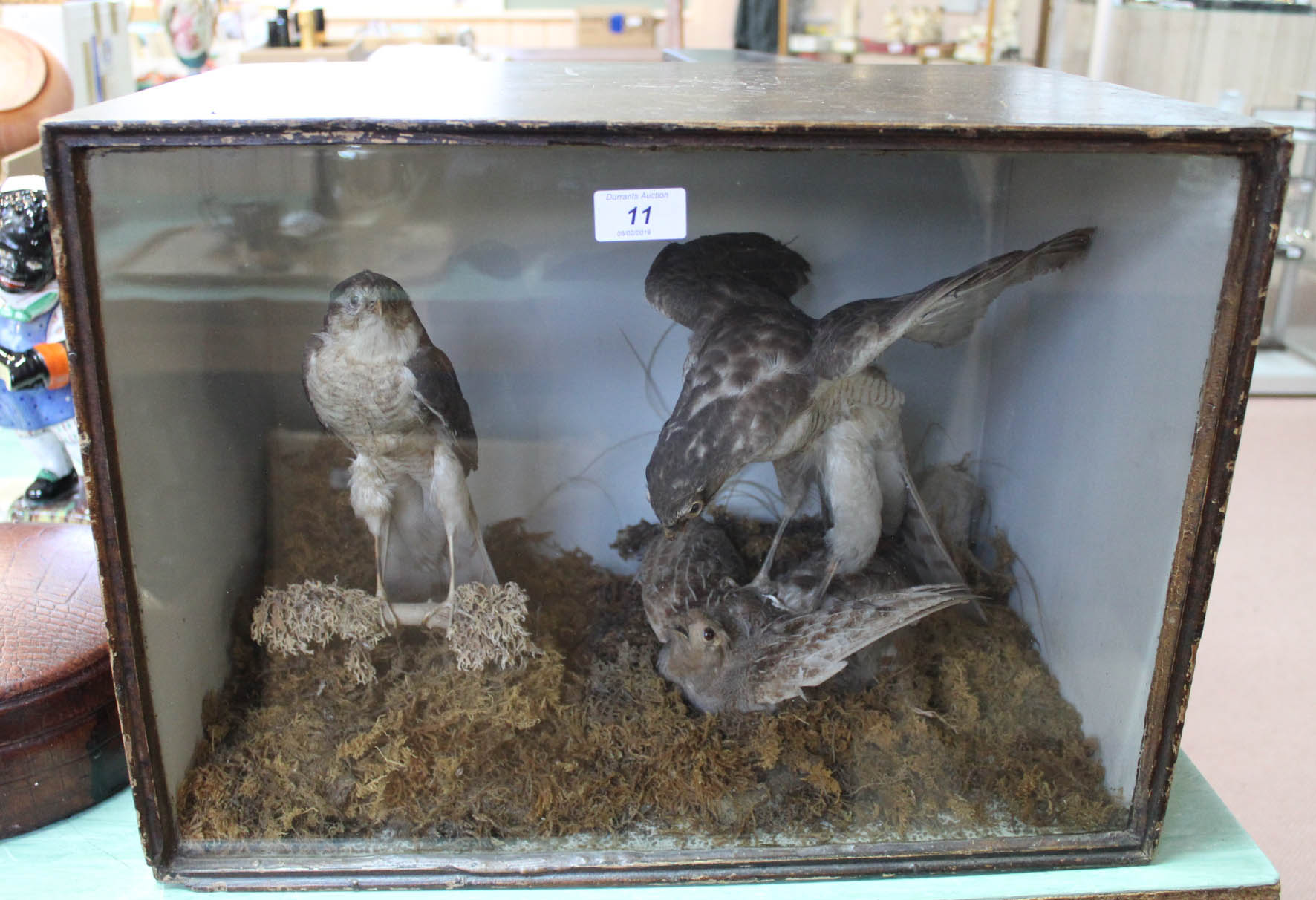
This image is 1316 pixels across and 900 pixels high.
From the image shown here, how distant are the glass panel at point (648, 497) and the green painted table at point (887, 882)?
0.05 m

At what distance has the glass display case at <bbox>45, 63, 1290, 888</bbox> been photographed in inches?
30.5

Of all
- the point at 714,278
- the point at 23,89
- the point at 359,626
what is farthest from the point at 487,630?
the point at 23,89

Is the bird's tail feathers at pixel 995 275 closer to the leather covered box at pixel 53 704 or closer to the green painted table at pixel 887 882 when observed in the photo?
the green painted table at pixel 887 882

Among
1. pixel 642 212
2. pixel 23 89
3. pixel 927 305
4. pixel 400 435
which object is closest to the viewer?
pixel 642 212

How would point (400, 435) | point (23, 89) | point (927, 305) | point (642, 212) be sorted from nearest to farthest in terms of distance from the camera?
point (642, 212) < point (927, 305) < point (400, 435) < point (23, 89)

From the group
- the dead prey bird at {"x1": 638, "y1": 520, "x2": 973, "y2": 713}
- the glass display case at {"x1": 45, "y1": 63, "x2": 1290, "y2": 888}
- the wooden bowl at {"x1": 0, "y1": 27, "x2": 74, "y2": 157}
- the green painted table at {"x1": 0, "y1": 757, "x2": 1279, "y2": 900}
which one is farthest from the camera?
the wooden bowl at {"x1": 0, "y1": 27, "x2": 74, "y2": 157}

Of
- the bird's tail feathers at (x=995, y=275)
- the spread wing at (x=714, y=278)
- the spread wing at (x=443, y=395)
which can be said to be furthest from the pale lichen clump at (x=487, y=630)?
the bird's tail feathers at (x=995, y=275)

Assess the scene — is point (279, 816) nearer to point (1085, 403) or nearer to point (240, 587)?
point (240, 587)

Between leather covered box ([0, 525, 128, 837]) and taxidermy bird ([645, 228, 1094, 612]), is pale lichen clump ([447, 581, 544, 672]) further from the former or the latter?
leather covered box ([0, 525, 128, 837])

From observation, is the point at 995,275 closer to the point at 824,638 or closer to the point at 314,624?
the point at 824,638

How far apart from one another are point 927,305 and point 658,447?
31 cm

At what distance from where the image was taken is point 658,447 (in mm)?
1025

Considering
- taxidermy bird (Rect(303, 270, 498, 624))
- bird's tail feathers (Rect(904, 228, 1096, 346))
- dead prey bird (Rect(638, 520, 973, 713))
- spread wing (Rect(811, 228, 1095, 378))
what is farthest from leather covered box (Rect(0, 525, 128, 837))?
bird's tail feathers (Rect(904, 228, 1096, 346))

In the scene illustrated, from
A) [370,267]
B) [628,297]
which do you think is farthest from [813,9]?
[370,267]
